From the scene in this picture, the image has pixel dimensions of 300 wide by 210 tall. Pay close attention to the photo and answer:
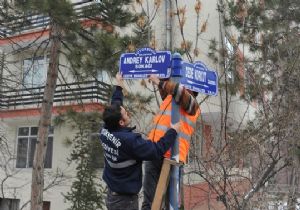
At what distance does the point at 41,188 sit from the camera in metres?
10.6

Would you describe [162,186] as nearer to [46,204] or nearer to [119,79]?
[119,79]

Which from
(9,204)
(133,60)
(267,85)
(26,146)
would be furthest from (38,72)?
(133,60)

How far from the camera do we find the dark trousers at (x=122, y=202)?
165 inches

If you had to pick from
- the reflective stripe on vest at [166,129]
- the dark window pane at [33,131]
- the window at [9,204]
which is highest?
the dark window pane at [33,131]

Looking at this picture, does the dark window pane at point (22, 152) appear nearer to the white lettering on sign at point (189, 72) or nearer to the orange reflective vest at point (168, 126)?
the orange reflective vest at point (168, 126)

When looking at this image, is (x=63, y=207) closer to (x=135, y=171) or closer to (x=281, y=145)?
(x=281, y=145)

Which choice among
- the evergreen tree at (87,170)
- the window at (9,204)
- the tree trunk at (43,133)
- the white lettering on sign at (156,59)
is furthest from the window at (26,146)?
the white lettering on sign at (156,59)

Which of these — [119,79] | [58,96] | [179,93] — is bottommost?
[179,93]

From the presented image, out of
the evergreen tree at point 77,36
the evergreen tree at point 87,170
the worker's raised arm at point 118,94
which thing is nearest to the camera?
the worker's raised arm at point 118,94

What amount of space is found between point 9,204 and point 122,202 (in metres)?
15.2

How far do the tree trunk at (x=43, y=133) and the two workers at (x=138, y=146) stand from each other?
22.0 ft

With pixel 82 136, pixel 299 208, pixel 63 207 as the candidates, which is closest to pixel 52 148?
pixel 63 207

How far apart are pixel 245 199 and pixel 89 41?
4957mm

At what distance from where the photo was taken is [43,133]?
10.8 meters
